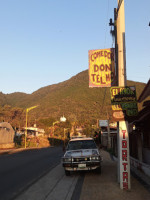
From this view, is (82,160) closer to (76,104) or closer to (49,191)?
(49,191)

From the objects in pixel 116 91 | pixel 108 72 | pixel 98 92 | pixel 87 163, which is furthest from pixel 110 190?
pixel 98 92

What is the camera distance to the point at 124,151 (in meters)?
7.39

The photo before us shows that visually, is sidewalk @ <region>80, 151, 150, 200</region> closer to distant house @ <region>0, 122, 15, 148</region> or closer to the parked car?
the parked car

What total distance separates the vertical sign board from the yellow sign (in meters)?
2.20

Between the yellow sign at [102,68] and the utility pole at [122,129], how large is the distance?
2.83 ft

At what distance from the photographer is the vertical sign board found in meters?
7.18

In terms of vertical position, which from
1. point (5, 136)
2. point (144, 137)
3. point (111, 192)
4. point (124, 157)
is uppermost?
point (144, 137)

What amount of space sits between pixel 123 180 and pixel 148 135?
15.9ft

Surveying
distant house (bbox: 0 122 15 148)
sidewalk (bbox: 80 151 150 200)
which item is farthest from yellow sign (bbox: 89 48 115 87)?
distant house (bbox: 0 122 15 148)

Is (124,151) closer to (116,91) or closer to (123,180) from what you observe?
(123,180)

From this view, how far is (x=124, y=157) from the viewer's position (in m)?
7.38

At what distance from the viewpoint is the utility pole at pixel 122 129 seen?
7230 mm

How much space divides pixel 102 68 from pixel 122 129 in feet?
9.60

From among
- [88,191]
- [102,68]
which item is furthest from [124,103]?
[88,191]
